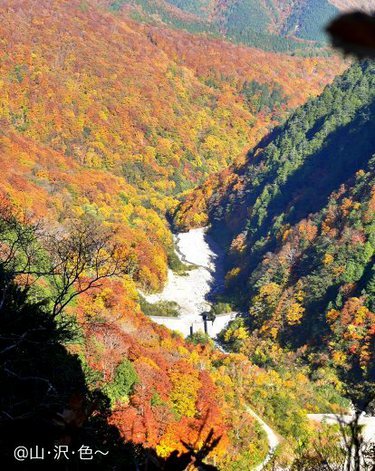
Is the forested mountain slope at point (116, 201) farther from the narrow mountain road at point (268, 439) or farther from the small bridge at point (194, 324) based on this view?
the small bridge at point (194, 324)

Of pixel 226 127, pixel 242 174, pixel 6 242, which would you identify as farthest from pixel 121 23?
pixel 6 242

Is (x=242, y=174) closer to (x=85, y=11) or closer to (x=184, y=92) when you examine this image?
(x=184, y=92)

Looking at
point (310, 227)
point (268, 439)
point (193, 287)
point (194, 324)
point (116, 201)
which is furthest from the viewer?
point (116, 201)

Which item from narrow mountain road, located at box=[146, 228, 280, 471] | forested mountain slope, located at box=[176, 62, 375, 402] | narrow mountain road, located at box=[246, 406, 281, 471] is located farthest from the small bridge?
narrow mountain road, located at box=[246, 406, 281, 471]

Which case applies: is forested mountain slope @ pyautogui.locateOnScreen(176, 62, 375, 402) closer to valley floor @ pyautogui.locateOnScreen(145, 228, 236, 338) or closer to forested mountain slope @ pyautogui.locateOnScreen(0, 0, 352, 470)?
valley floor @ pyautogui.locateOnScreen(145, 228, 236, 338)

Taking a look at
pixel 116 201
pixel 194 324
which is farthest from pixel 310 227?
pixel 116 201

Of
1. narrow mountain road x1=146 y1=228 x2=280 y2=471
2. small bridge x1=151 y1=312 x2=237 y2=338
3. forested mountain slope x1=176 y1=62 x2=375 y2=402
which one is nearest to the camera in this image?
forested mountain slope x1=176 y1=62 x2=375 y2=402

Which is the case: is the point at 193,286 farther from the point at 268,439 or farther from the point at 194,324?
the point at 268,439

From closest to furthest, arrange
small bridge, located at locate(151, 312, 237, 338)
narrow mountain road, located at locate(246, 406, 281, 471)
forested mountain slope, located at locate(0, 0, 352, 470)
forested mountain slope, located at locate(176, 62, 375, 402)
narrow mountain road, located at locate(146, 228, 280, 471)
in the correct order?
forested mountain slope, located at locate(0, 0, 352, 470) → narrow mountain road, located at locate(246, 406, 281, 471) → forested mountain slope, located at locate(176, 62, 375, 402) → small bridge, located at locate(151, 312, 237, 338) → narrow mountain road, located at locate(146, 228, 280, 471)
